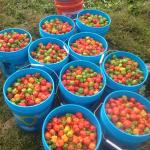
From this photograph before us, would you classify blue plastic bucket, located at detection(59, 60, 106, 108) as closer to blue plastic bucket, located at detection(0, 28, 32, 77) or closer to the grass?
blue plastic bucket, located at detection(0, 28, 32, 77)

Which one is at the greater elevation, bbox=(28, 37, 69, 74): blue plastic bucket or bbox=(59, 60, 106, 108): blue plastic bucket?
bbox=(28, 37, 69, 74): blue plastic bucket

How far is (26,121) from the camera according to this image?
3.30 metres

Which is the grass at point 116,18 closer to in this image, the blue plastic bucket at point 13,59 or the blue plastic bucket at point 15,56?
the blue plastic bucket at point 13,59

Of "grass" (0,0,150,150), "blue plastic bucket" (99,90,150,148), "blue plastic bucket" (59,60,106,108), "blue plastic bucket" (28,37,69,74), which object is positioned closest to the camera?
"blue plastic bucket" (99,90,150,148)

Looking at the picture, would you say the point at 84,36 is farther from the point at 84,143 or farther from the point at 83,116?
the point at 84,143

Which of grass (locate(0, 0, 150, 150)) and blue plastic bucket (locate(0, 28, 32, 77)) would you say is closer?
blue plastic bucket (locate(0, 28, 32, 77))

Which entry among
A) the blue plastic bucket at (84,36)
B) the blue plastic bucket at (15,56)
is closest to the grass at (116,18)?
the blue plastic bucket at (15,56)

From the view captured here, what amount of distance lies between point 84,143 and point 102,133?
30 cm

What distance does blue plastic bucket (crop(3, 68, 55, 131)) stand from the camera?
3.06 meters

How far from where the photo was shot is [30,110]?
3061 mm

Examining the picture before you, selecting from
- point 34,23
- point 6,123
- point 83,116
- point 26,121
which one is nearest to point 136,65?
point 83,116

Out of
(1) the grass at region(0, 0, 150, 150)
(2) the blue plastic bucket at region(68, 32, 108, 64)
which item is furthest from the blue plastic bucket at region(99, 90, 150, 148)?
(1) the grass at region(0, 0, 150, 150)

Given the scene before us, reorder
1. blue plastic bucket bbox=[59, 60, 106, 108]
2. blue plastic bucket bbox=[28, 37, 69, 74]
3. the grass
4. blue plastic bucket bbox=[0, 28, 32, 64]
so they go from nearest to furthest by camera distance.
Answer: blue plastic bucket bbox=[59, 60, 106, 108]
blue plastic bucket bbox=[28, 37, 69, 74]
blue plastic bucket bbox=[0, 28, 32, 64]
the grass

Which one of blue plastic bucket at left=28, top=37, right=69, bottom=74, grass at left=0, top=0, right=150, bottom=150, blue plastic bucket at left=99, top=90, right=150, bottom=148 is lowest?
grass at left=0, top=0, right=150, bottom=150
